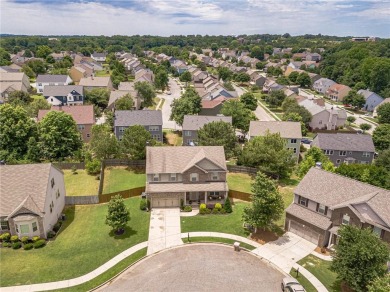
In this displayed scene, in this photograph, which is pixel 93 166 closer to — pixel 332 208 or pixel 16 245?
pixel 16 245

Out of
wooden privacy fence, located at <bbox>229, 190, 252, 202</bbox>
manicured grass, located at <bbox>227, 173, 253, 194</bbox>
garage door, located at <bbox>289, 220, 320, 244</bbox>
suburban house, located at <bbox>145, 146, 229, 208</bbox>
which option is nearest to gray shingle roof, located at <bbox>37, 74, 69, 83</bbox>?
suburban house, located at <bbox>145, 146, 229, 208</bbox>

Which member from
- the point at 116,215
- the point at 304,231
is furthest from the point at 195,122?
the point at 304,231

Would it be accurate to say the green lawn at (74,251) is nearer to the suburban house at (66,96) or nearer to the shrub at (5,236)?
the shrub at (5,236)

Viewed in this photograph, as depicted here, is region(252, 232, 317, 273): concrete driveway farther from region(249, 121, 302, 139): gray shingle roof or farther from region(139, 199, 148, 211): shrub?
region(249, 121, 302, 139): gray shingle roof

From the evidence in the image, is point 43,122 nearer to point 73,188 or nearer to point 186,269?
point 73,188

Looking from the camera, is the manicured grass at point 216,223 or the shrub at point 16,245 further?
the manicured grass at point 216,223

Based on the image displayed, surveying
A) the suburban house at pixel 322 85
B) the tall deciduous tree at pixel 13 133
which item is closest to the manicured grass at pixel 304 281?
the tall deciduous tree at pixel 13 133
